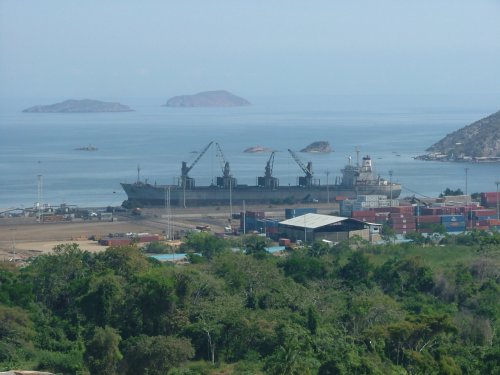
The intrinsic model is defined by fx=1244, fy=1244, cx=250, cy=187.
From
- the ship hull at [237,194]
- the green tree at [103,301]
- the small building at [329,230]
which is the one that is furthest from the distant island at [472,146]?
the green tree at [103,301]

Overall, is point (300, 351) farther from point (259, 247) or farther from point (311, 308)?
point (259, 247)

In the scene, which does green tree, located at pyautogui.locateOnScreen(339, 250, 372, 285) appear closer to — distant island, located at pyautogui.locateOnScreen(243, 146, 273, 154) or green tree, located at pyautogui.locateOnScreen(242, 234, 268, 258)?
green tree, located at pyautogui.locateOnScreen(242, 234, 268, 258)

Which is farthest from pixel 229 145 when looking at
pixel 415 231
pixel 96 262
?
pixel 96 262

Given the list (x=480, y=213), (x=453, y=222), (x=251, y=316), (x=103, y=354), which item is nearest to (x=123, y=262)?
(x=251, y=316)

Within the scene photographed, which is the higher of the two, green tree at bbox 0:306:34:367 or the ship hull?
the ship hull

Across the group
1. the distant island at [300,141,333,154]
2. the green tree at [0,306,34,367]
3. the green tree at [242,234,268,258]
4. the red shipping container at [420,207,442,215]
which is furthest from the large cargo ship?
the green tree at [0,306,34,367]

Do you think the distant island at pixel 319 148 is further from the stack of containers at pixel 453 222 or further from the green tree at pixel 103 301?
the green tree at pixel 103 301
